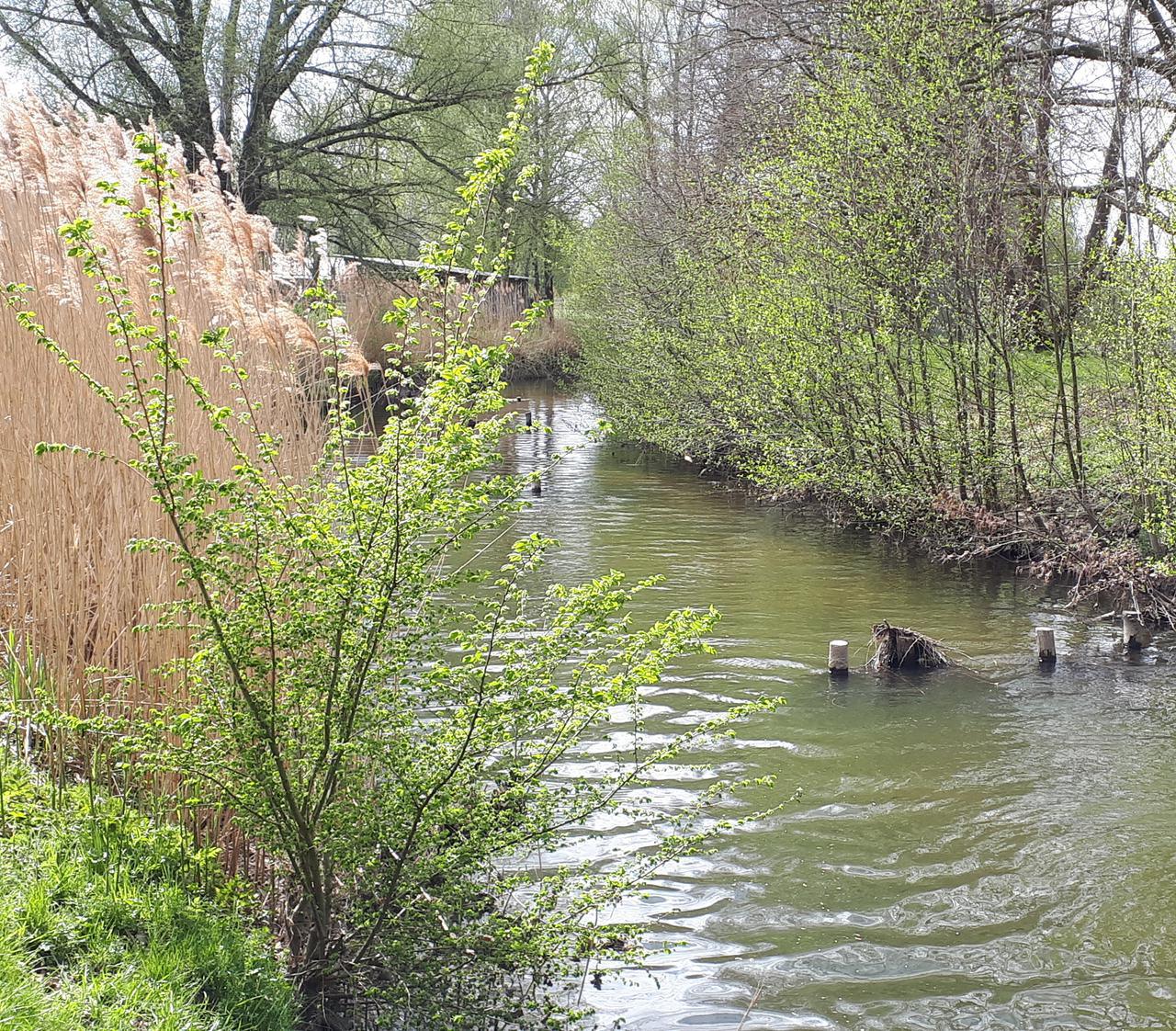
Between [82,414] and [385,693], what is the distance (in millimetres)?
2205

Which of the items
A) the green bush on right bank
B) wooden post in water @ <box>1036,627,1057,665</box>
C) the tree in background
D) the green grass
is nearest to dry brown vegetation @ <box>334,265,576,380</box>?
the tree in background

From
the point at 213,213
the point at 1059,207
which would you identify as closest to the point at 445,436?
the point at 213,213

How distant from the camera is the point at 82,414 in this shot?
17.2 ft

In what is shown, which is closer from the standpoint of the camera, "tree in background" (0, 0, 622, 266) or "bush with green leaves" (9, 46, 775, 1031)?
"bush with green leaves" (9, 46, 775, 1031)

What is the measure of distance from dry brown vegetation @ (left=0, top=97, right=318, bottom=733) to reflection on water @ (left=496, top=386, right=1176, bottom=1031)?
187 centimetres

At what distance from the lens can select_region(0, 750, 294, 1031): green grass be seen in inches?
119

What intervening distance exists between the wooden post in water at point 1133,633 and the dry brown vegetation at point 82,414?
251 inches

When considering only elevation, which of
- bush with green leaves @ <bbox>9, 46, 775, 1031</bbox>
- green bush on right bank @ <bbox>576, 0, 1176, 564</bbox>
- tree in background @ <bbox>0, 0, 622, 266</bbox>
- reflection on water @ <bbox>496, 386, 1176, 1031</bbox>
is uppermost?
tree in background @ <bbox>0, 0, 622, 266</bbox>

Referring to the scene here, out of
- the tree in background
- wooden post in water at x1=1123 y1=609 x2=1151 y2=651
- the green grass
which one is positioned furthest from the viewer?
the tree in background

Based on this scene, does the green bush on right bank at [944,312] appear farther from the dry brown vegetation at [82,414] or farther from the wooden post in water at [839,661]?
the dry brown vegetation at [82,414]

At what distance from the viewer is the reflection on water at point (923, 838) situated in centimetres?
469

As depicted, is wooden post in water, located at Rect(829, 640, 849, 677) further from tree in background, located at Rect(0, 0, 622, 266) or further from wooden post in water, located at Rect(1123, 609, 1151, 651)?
tree in background, located at Rect(0, 0, 622, 266)

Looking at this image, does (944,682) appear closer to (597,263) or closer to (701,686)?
(701,686)

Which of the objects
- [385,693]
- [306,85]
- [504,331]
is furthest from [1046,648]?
[504,331]
